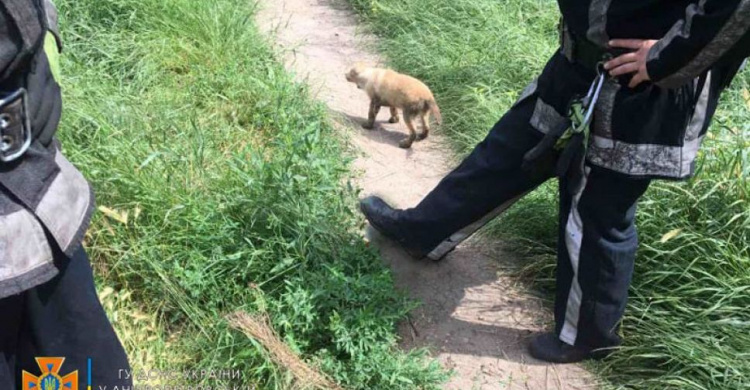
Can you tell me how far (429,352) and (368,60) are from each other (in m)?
3.17

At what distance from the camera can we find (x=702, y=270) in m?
2.96

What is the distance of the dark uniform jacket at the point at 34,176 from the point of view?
1.62m

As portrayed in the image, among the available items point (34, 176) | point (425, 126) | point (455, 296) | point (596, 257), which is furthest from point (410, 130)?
point (34, 176)

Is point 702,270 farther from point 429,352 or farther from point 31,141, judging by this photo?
point 31,141

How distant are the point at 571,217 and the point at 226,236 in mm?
1439

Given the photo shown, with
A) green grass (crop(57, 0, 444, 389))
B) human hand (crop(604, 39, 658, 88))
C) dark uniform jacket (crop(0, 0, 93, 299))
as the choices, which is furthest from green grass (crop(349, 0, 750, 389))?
dark uniform jacket (crop(0, 0, 93, 299))

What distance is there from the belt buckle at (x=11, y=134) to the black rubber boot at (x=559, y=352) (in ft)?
6.78

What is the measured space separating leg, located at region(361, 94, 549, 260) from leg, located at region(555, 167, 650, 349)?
0.23 meters

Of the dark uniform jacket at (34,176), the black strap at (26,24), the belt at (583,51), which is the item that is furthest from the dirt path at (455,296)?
the black strap at (26,24)

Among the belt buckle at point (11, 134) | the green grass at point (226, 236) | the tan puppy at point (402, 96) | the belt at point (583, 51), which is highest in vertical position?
the belt at point (583, 51)

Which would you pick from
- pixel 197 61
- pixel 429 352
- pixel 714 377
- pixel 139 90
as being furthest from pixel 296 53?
pixel 714 377

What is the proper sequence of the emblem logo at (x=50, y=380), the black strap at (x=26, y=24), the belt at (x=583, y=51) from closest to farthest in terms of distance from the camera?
1. the black strap at (x=26, y=24)
2. the emblem logo at (x=50, y=380)
3. the belt at (x=583, y=51)

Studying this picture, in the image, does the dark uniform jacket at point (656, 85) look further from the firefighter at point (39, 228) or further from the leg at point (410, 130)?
the leg at point (410, 130)

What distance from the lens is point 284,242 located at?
312 centimetres
